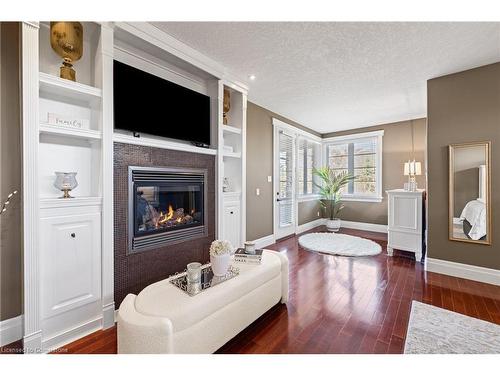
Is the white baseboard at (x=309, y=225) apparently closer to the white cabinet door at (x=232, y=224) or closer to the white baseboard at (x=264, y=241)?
the white baseboard at (x=264, y=241)

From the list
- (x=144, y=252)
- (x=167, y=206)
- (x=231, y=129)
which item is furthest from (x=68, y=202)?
(x=231, y=129)

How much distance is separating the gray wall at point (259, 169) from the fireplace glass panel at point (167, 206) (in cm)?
142

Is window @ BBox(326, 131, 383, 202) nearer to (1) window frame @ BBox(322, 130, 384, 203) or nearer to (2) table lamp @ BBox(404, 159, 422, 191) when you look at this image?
(1) window frame @ BBox(322, 130, 384, 203)

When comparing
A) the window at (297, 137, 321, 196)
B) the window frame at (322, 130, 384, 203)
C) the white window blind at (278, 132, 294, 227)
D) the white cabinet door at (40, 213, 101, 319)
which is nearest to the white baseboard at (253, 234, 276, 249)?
the white window blind at (278, 132, 294, 227)

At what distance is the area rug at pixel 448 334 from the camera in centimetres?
163

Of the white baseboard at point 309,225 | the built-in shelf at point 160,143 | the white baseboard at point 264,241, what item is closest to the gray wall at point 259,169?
the white baseboard at point 264,241

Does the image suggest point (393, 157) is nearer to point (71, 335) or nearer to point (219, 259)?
point (219, 259)

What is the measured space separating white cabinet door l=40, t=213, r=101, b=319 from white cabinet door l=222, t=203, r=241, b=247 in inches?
60.5
